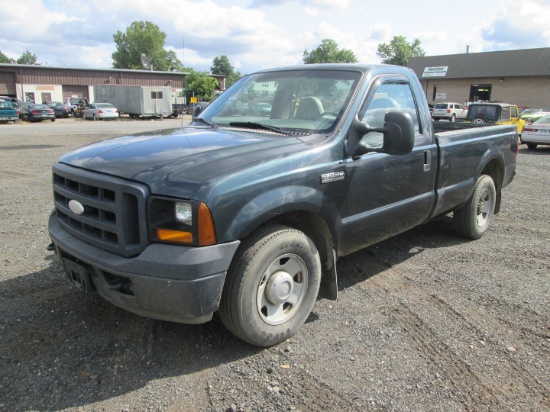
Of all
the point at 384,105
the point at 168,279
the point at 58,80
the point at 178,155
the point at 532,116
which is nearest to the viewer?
the point at 168,279

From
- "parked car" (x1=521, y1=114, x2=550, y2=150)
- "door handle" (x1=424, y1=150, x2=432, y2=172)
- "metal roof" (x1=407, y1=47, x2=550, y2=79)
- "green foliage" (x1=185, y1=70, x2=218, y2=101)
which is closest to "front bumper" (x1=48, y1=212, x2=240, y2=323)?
"door handle" (x1=424, y1=150, x2=432, y2=172)

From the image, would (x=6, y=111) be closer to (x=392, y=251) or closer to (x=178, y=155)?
(x=392, y=251)

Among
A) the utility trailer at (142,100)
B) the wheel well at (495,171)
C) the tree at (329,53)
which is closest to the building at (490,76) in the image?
the utility trailer at (142,100)

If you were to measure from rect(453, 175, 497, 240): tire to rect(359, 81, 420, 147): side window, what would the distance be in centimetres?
161

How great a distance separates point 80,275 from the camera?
115 inches

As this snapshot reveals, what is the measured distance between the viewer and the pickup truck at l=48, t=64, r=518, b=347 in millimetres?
2627

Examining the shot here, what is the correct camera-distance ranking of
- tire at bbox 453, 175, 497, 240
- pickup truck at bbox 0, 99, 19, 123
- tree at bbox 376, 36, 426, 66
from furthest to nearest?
1. tree at bbox 376, 36, 426, 66
2. pickup truck at bbox 0, 99, 19, 123
3. tire at bbox 453, 175, 497, 240

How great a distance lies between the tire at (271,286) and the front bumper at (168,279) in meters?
0.15

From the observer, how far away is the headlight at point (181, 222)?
8.44 feet

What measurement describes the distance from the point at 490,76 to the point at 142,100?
→ 33361mm

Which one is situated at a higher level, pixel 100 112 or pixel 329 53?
pixel 329 53

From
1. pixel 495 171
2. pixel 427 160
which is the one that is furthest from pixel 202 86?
pixel 427 160

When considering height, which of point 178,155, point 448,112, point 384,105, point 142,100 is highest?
point 142,100

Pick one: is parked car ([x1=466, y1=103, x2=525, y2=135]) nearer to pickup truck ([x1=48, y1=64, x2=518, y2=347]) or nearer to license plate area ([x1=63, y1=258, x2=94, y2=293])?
pickup truck ([x1=48, y1=64, x2=518, y2=347])
